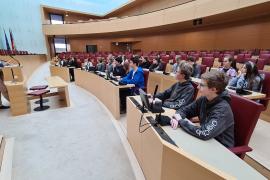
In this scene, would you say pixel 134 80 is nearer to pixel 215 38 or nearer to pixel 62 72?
pixel 62 72

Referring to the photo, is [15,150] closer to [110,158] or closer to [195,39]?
[110,158]

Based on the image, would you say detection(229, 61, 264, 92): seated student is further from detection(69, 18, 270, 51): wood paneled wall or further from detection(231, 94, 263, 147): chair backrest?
detection(69, 18, 270, 51): wood paneled wall

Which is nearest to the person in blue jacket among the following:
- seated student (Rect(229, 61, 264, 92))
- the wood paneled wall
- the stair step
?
seated student (Rect(229, 61, 264, 92))

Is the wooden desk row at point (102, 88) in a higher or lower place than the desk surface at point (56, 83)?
lower

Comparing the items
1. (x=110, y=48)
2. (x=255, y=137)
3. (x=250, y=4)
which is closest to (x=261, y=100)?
(x=255, y=137)

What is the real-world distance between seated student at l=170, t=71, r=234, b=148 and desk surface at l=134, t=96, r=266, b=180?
57mm

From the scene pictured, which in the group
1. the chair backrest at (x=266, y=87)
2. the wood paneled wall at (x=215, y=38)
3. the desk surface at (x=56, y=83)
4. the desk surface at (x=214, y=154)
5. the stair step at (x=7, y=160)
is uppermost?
the wood paneled wall at (x=215, y=38)

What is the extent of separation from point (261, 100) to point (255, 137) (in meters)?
0.56

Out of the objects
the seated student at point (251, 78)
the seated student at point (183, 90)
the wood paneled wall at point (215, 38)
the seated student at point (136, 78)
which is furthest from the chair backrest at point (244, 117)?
the wood paneled wall at point (215, 38)

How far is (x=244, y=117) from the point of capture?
4.51ft

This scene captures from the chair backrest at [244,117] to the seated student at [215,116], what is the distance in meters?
0.12

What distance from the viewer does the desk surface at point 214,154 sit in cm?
92

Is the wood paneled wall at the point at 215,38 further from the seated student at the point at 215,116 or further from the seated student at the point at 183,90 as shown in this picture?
the seated student at the point at 215,116

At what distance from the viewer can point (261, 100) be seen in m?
2.53
